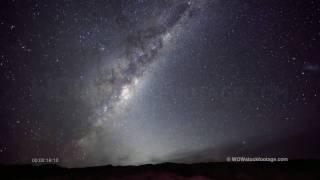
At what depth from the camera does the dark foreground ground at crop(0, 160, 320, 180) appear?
13938mm

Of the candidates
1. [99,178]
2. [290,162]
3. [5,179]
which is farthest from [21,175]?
[290,162]

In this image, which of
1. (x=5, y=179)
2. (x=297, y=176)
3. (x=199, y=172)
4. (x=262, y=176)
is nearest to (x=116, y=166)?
(x=199, y=172)

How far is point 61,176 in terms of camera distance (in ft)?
48.8

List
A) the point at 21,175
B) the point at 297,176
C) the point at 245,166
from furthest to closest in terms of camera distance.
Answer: the point at 21,175
the point at 245,166
the point at 297,176

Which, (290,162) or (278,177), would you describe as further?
(290,162)

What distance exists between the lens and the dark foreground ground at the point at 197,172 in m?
13.9

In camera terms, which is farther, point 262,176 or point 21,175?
point 21,175

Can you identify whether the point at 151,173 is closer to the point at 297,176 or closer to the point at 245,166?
the point at 245,166

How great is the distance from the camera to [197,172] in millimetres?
14438

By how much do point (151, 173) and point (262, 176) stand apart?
15.6ft

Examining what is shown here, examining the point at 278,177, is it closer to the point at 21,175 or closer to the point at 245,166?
the point at 245,166

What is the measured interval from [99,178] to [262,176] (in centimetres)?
704

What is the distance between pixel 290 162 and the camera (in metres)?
15.3

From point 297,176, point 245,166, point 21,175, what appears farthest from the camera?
point 21,175
